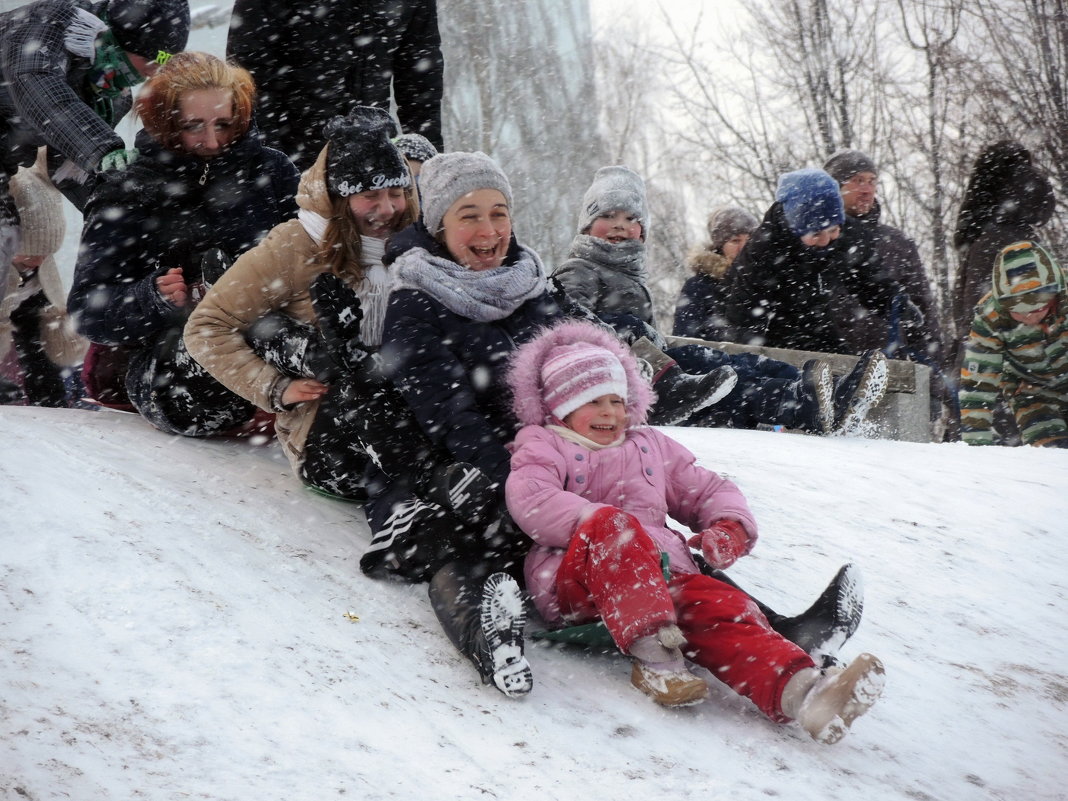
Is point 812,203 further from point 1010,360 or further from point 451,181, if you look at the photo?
point 451,181

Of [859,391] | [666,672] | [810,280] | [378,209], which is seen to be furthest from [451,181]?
[810,280]

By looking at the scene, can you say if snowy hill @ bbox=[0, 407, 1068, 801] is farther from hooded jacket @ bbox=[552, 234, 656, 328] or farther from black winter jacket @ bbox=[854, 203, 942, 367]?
black winter jacket @ bbox=[854, 203, 942, 367]

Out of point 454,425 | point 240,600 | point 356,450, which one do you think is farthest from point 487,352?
point 240,600

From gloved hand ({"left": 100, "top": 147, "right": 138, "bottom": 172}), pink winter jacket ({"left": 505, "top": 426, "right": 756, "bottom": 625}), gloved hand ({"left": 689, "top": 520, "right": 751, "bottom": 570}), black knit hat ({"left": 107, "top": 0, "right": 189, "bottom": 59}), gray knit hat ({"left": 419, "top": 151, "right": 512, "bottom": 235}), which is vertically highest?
black knit hat ({"left": 107, "top": 0, "right": 189, "bottom": 59})

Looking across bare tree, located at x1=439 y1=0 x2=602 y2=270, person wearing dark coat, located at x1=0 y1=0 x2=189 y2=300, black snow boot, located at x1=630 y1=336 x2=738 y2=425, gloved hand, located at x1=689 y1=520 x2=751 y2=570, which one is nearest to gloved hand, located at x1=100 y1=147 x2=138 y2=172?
person wearing dark coat, located at x1=0 y1=0 x2=189 y2=300

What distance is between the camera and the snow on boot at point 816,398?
5.82 metres

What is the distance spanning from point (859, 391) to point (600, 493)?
125 inches

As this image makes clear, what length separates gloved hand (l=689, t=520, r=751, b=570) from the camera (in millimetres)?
2979

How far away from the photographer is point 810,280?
21.2 feet

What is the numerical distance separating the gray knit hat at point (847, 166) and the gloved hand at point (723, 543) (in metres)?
4.36

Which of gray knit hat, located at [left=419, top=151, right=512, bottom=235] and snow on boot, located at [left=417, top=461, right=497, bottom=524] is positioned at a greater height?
gray knit hat, located at [left=419, top=151, right=512, bottom=235]

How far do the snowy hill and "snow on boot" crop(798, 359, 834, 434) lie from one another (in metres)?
1.68

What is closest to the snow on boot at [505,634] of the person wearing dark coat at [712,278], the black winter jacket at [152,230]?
the black winter jacket at [152,230]

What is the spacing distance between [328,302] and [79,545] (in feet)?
3.48
